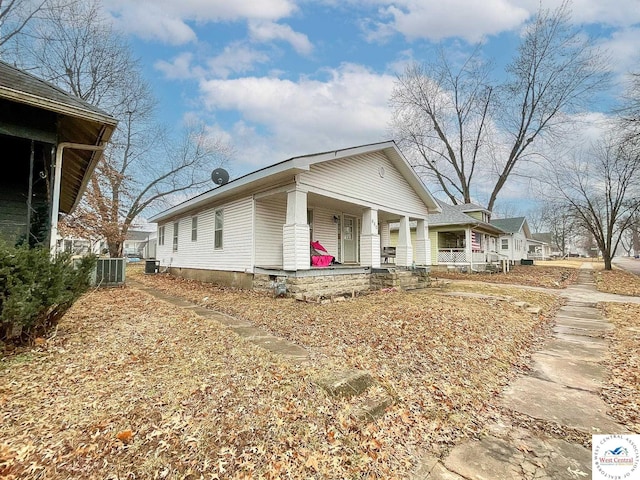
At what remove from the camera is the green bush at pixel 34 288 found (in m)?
3.05

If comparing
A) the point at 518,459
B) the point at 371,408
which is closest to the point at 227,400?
the point at 371,408

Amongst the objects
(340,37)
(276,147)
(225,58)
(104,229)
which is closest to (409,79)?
(276,147)

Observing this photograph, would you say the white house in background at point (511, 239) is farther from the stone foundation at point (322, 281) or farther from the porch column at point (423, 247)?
the stone foundation at point (322, 281)

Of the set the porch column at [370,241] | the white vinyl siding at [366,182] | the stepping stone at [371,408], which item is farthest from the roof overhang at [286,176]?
the stepping stone at [371,408]

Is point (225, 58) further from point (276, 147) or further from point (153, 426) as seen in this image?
point (153, 426)

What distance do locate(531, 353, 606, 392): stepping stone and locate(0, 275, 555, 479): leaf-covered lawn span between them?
0.36m

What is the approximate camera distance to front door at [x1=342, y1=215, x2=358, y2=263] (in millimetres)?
12875

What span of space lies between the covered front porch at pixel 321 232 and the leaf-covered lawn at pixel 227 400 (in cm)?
323

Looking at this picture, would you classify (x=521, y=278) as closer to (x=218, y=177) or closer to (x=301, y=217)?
(x=301, y=217)

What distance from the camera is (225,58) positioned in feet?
43.6

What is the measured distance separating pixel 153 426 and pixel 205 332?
2.48 m

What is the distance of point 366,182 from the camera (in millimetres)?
10570

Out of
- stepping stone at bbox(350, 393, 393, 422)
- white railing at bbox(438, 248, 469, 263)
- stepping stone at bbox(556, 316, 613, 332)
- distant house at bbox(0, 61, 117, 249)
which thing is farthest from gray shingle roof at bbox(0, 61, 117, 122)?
white railing at bbox(438, 248, 469, 263)

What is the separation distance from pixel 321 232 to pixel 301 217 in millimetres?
3680
